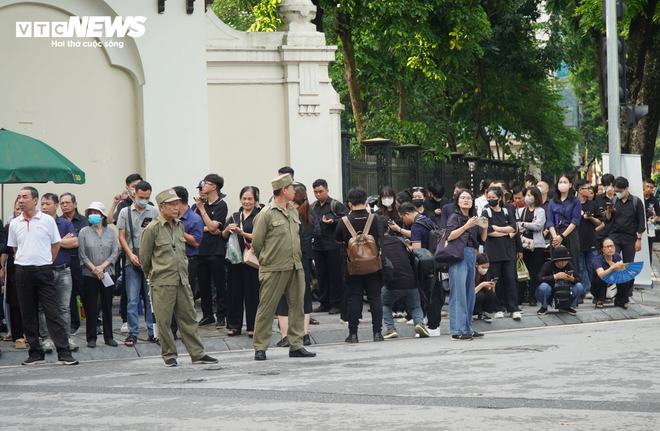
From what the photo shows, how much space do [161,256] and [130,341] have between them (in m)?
1.84

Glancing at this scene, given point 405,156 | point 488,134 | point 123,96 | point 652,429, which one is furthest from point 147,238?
point 488,134

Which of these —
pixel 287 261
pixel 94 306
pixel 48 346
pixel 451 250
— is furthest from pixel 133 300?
pixel 451 250

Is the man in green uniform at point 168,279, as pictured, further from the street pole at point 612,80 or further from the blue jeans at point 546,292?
the street pole at point 612,80

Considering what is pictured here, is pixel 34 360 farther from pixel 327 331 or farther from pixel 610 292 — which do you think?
pixel 610 292

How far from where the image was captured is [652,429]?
552 centimetres

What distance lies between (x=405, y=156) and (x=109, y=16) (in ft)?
24.6

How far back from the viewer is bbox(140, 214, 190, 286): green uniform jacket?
28.7 ft

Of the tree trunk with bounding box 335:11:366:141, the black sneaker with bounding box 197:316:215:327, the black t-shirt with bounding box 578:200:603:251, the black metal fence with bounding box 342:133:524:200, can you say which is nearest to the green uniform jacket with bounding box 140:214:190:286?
the black sneaker with bounding box 197:316:215:327

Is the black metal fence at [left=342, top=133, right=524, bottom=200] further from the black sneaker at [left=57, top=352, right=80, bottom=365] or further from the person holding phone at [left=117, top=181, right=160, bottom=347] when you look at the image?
the black sneaker at [left=57, top=352, right=80, bottom=365]

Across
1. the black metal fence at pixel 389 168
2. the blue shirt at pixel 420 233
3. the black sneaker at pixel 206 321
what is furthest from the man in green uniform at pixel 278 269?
the black metal fence at pixel 389 168

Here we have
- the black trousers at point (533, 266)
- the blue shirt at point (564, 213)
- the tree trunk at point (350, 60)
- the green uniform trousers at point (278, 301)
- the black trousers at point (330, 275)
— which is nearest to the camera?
the green uniform trousers at point (278, 301)

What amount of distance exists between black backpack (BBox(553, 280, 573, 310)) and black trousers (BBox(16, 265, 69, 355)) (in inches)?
266

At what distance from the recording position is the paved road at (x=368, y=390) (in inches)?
234

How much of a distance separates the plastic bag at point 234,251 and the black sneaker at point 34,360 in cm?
255
